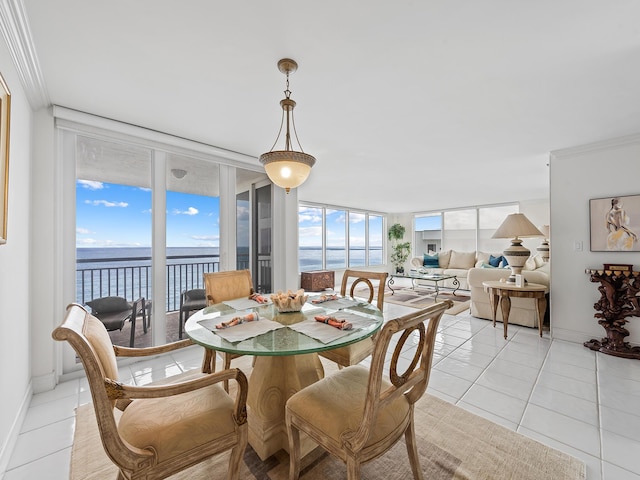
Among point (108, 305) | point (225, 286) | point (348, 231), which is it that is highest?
point (348, 231)

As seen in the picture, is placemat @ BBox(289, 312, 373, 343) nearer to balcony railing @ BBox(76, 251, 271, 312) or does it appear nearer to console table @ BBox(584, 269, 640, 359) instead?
balcony railing @ BBox(76, 251, 271, 312)

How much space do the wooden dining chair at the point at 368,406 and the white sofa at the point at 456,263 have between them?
6.34 metres

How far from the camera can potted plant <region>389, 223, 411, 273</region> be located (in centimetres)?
941

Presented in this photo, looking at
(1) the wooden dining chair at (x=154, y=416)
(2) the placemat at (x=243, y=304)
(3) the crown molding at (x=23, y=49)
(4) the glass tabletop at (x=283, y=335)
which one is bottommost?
(1) the wooden dining chair at (x=154, y=416)

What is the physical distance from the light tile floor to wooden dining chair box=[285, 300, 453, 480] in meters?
1.12

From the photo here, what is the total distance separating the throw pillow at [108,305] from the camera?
2.72m

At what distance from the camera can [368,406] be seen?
41.6 inches

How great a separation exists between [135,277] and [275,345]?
234cm

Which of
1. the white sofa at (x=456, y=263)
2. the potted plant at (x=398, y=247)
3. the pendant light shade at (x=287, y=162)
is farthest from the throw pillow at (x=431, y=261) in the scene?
the pendant light shade at (x=287, y=162)

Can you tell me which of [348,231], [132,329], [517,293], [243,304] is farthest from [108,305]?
[348,231]

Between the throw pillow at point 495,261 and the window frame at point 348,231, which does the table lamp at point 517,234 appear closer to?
the throw pillow at point 495,261

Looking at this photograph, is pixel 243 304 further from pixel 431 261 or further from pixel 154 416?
pixel 431 261

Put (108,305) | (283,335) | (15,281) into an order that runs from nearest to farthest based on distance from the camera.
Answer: (283,335)
(15,281)
(108,305)

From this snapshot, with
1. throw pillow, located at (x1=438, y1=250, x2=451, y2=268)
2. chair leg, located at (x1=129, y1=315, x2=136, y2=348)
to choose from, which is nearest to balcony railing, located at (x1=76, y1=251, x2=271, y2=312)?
chair leg, located at (x1=129, y1=315, x2=136, y2=348)
